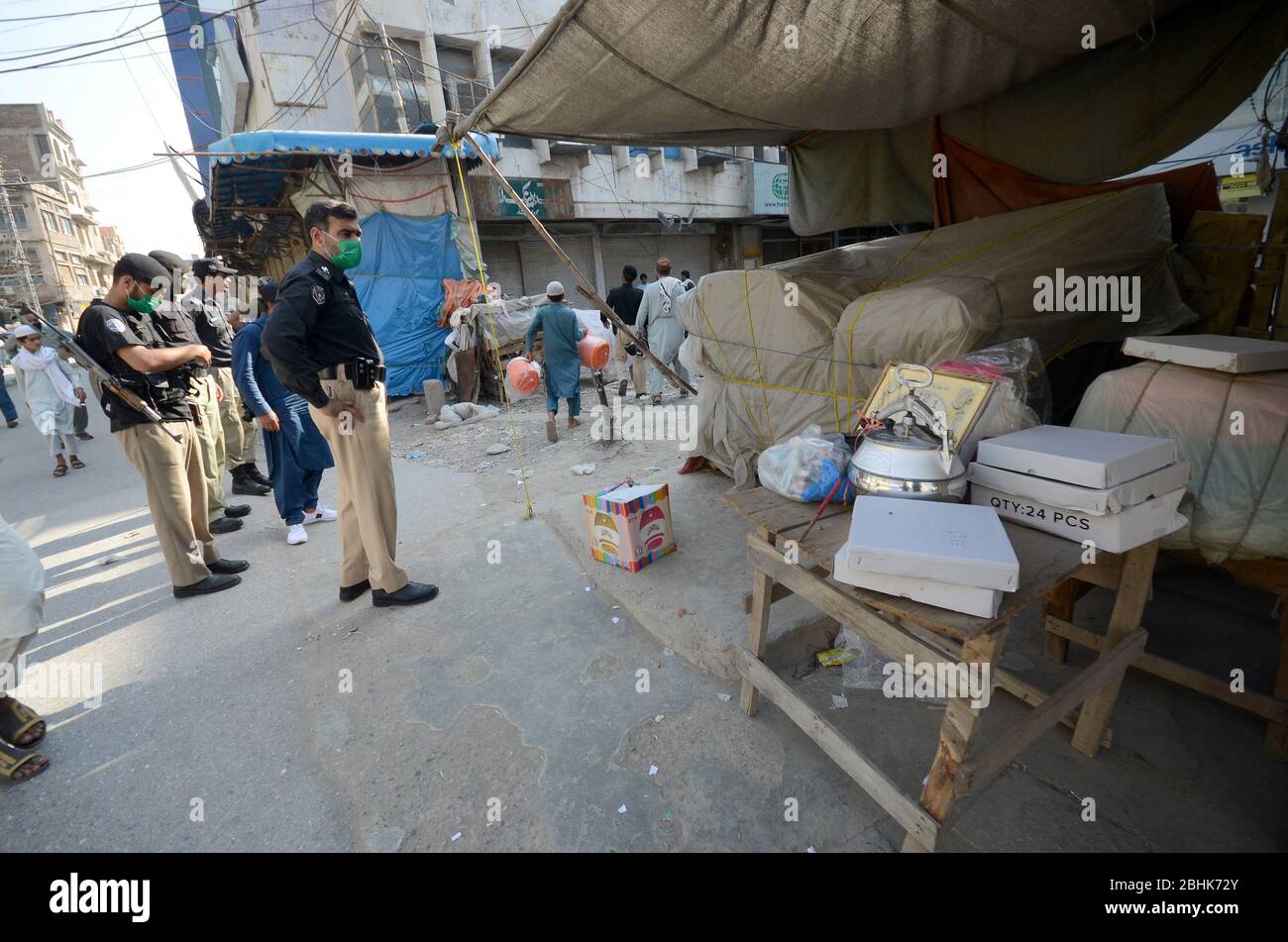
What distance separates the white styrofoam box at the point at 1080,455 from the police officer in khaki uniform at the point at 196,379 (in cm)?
413

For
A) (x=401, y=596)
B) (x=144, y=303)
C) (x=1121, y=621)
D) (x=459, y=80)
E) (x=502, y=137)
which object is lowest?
(x=401, y=596)

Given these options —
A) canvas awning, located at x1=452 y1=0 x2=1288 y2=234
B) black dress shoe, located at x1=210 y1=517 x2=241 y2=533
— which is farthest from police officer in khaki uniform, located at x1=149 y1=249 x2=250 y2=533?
canvas awning, located at x1=452 y1=0 x2=1288 y2=234

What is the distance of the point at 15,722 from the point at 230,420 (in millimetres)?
3621

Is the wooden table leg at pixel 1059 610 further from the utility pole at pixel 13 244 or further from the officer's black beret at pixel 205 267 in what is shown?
the utility pole at pixel 13 244

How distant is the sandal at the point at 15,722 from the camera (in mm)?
2166

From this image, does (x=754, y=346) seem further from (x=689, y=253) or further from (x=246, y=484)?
(x=689, y=253)

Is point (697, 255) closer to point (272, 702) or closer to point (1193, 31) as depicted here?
point (1193, 31)

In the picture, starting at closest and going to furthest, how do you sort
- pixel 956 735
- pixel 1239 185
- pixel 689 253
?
pixel 956 735, pixel 1239 185, pixel 689 253

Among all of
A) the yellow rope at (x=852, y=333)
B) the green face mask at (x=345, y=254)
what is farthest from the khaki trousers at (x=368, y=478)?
the yellow rope at (x=852, y=333)

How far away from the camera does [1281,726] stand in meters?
1.74

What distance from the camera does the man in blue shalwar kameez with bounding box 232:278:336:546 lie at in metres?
3.98

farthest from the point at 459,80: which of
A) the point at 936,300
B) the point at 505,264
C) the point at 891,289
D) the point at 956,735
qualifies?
the point at 956,735

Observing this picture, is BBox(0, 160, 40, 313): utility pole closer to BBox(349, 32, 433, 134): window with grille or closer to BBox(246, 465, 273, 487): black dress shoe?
BBox(349, 32, 433, 134): window with grille
